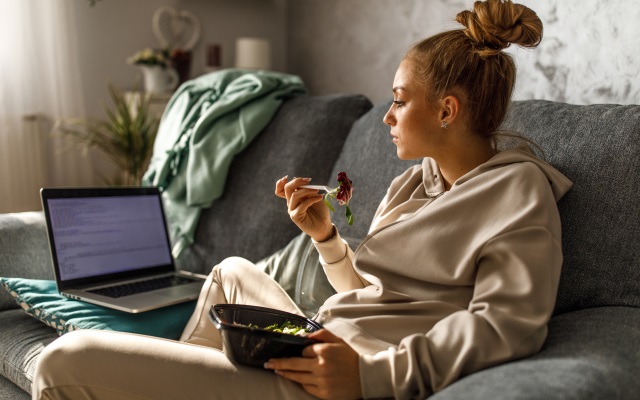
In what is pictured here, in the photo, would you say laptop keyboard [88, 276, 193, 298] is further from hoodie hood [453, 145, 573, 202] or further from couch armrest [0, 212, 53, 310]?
hoodie hood [453, 145, 573, 202]

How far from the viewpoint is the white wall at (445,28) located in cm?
172

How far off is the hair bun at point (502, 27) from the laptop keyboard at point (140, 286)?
109 cm

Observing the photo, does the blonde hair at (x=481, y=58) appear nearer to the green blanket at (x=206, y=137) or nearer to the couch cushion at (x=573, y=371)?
the couch cushion at (x=573, y=371)

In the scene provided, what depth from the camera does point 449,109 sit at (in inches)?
46.4

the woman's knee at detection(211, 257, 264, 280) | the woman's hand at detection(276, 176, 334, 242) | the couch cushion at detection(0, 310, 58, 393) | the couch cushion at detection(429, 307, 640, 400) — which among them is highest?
the woman's hand at detection(276, 176, 334, 242)

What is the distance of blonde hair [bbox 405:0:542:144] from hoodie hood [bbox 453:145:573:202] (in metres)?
0.10

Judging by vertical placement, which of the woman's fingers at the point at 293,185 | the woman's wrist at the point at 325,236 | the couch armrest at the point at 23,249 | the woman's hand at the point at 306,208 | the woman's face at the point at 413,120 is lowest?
the couch armrest at the point at 23,249

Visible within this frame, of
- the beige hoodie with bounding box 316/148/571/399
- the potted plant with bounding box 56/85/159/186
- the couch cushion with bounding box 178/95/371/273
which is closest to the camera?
the beige hoodie with bounding box 316/148/571/399

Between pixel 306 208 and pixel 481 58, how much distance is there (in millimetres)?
445

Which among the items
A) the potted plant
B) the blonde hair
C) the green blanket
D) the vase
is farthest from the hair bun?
the vase

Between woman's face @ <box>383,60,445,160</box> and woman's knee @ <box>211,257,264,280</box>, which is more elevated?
woman's face @ <box>383,60,445,160</box>

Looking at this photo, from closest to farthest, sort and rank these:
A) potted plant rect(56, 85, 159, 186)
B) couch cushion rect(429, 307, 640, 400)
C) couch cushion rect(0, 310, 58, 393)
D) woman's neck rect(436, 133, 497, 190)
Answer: couch cushion rect(429, 307, 640, 400), woman's neck rect(436, 133, 497, 190), couch cushion rect(0, 310, 58, 393), potted plant rect(56, 85, 159, 186)

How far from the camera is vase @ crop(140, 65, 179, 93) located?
290 centimetres

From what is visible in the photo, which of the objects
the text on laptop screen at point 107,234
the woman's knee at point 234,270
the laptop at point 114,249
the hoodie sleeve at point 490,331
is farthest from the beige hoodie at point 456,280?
the text on laptop screen at point 107,234
